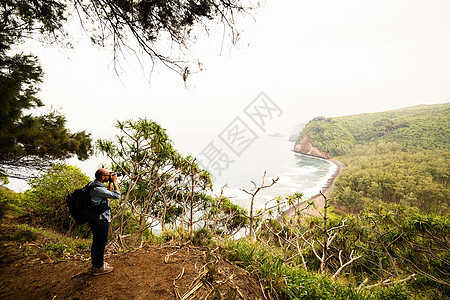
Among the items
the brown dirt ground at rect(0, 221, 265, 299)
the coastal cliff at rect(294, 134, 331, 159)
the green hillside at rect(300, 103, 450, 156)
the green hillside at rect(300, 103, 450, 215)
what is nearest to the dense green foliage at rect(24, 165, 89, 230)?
the brown dirt ground at rect(0, 221, 265, 299)

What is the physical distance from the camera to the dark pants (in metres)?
1.98

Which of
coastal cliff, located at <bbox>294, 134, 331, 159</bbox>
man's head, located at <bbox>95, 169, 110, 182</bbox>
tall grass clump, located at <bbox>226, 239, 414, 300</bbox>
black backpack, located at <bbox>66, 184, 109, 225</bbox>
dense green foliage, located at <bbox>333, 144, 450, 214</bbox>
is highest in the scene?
man's head, located at <bbox>95, 169, 110, 182</bbox>

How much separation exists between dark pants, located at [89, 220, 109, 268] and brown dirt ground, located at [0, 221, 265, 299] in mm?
161

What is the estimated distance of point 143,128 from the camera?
15.7 feet

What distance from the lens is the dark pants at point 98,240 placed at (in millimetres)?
1977

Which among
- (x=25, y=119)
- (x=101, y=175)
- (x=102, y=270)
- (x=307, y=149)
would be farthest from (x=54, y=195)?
(x=307, y=149)

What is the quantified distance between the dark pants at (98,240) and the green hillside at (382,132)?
242 feet

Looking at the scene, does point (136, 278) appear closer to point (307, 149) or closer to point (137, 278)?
point (137, 278)

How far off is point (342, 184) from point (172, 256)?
40.2 metres

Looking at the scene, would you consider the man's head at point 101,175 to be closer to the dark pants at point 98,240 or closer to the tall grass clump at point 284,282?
the dark pants at point 98,240

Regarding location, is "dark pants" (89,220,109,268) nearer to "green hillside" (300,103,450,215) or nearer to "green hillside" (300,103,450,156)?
"green hillside" (300,103,450,215)

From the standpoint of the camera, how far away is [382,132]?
6738 centimetres

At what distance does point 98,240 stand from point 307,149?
79938 mm

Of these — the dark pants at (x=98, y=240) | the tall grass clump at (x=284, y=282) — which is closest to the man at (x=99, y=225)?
the dark pants at (x=98, y=240)
